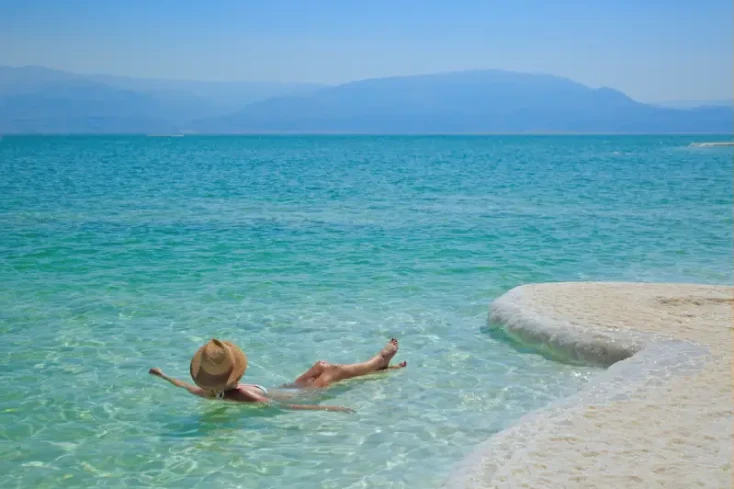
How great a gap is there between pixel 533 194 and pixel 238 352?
27228 millimetres

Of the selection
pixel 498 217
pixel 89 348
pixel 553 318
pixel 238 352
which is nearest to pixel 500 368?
pixel 553 318

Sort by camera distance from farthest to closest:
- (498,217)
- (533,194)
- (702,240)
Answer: (533,194)
(498,217)
(702,240)

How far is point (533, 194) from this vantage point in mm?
33281

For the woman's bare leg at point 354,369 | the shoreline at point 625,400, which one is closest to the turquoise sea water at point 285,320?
the woman's bare leg at point 354,369

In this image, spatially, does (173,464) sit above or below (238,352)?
below

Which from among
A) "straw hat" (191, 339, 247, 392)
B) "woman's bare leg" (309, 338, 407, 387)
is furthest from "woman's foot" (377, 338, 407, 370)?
"straw hat" (191, 339, 247, 392)

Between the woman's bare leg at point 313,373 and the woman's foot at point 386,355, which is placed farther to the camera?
the woman's foot at point 386,355

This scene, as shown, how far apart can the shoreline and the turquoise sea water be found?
0.44 meters

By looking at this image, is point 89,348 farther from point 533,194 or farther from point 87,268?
point 533,194

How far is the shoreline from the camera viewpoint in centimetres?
565

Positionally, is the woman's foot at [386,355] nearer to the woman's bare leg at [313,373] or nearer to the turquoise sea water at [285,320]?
the turquoise sea water at [285,320]

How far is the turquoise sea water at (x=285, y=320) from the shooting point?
6664 millimetres

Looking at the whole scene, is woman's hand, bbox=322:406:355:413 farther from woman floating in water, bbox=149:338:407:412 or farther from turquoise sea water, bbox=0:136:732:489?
turquoise sea water, bbox=0:136:732:489

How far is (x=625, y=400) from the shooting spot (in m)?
7.14
